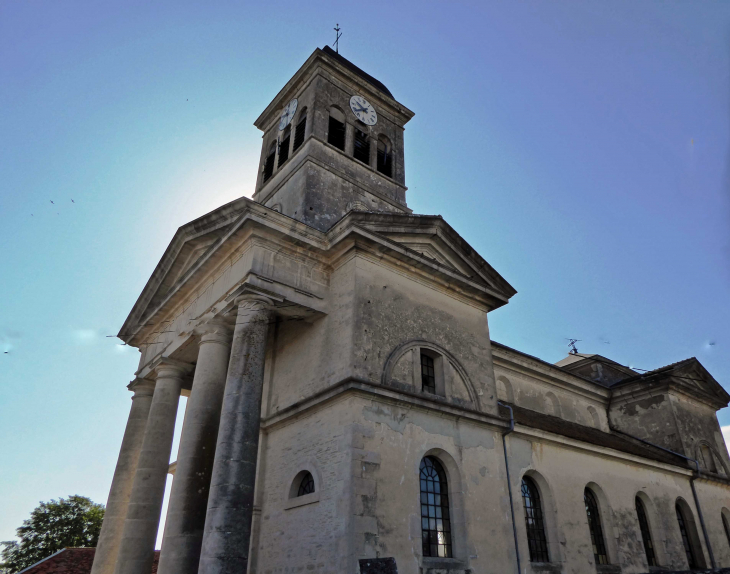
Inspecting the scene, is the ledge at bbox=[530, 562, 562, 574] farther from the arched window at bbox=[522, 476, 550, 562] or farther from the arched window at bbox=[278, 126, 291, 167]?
the arched window at bbox=[278, 126, 291, 167]

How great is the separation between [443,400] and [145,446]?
351 inches

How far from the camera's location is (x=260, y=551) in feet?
42.4

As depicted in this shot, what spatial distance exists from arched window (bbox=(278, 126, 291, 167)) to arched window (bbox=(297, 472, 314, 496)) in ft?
41.2

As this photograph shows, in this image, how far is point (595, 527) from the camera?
1681 centimetres

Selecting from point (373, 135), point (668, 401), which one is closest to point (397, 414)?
→ point (373, 135)

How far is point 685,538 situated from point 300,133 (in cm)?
2060

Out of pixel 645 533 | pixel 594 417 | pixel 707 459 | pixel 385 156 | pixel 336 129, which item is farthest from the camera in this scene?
pixel 594 417

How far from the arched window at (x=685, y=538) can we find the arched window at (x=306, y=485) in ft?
48.7

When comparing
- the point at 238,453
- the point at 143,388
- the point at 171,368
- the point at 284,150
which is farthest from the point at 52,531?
the point at 238,453

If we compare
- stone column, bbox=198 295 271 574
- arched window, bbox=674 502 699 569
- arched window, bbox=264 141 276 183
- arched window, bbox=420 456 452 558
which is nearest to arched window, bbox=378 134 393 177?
arched window, bbox=264 141 276 183

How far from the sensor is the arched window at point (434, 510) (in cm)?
1241

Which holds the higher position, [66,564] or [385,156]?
[385,156]

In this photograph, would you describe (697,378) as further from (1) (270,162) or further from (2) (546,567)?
(1) (270,162)

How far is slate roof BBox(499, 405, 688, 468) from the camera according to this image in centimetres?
1691
